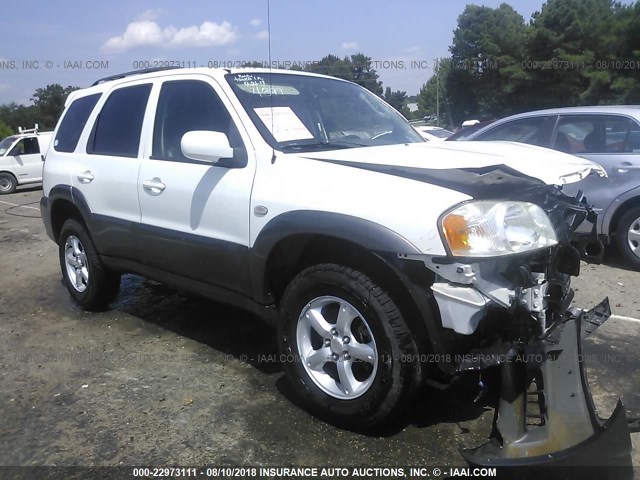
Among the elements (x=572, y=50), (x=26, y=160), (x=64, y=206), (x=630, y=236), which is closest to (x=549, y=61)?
(x=572, y=50)

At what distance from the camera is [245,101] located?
3.68 m

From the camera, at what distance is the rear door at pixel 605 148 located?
5.95 m

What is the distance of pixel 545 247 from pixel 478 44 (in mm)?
46443

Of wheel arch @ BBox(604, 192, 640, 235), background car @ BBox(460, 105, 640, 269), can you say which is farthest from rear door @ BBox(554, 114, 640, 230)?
wheel arch @ BBox(604, 192, 640, 235)

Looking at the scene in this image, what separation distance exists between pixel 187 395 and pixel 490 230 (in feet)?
7.11

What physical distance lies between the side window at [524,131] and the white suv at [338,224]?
9.02 ft

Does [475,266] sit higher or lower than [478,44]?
lower

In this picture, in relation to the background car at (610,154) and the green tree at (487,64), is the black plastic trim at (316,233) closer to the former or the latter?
the background car at (610,154)

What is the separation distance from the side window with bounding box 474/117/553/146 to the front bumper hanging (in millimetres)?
4465

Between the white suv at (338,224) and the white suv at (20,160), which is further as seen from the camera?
the white suv at (20,160)

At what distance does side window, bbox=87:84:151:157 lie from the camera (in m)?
4.44

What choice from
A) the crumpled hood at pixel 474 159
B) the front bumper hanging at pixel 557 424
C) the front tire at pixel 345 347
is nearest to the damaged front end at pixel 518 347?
the front bumper hanging at pixel 557 424

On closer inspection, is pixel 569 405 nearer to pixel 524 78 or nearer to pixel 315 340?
pixel 315 340

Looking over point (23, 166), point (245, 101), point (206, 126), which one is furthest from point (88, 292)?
point (23, 166)
